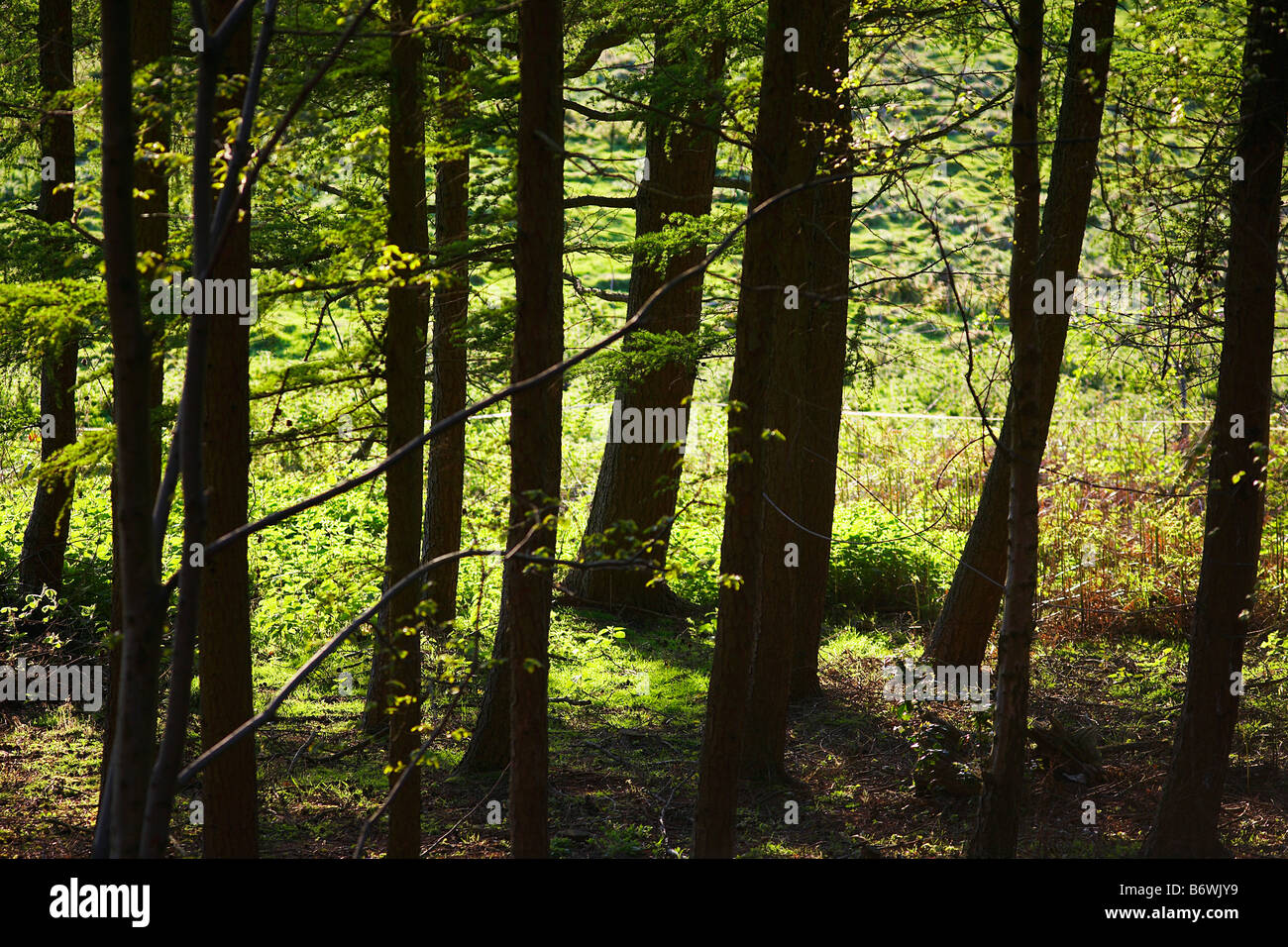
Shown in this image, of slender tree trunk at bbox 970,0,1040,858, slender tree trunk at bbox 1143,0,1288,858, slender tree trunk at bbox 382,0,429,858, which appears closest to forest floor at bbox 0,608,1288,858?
slender tree trunk at bbox 382,0,429,858

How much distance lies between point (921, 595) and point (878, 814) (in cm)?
512

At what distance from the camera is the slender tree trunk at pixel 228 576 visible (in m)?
5.59

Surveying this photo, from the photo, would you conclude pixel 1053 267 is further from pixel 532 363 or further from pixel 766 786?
pixel 532 363

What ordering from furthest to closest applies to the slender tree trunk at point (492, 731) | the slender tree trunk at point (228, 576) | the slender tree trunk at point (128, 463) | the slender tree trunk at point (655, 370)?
the slender tree trunk at point (655, 370) < the slender tree trunk at point (492, 731) < the slender tree trunk at point (228, 576) < the slender tree trunk at point (128, 463)

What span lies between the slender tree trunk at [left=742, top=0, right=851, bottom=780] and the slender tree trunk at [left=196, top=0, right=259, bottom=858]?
318cm

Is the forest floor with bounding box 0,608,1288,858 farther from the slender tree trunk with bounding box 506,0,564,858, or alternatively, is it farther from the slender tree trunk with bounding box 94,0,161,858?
the slender tree trunk with bounding box 94,0,161,858

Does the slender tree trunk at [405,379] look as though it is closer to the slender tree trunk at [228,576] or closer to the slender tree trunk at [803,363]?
the slender tree trunk at [228,576]

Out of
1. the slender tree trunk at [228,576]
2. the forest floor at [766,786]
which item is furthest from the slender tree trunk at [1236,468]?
the slender tree trunk at [228,576]

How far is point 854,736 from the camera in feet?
28.9

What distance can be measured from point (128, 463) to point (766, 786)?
5.94 metres

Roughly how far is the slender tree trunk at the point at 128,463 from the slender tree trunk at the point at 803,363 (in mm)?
4479

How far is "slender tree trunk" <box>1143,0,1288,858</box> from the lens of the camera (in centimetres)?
574
